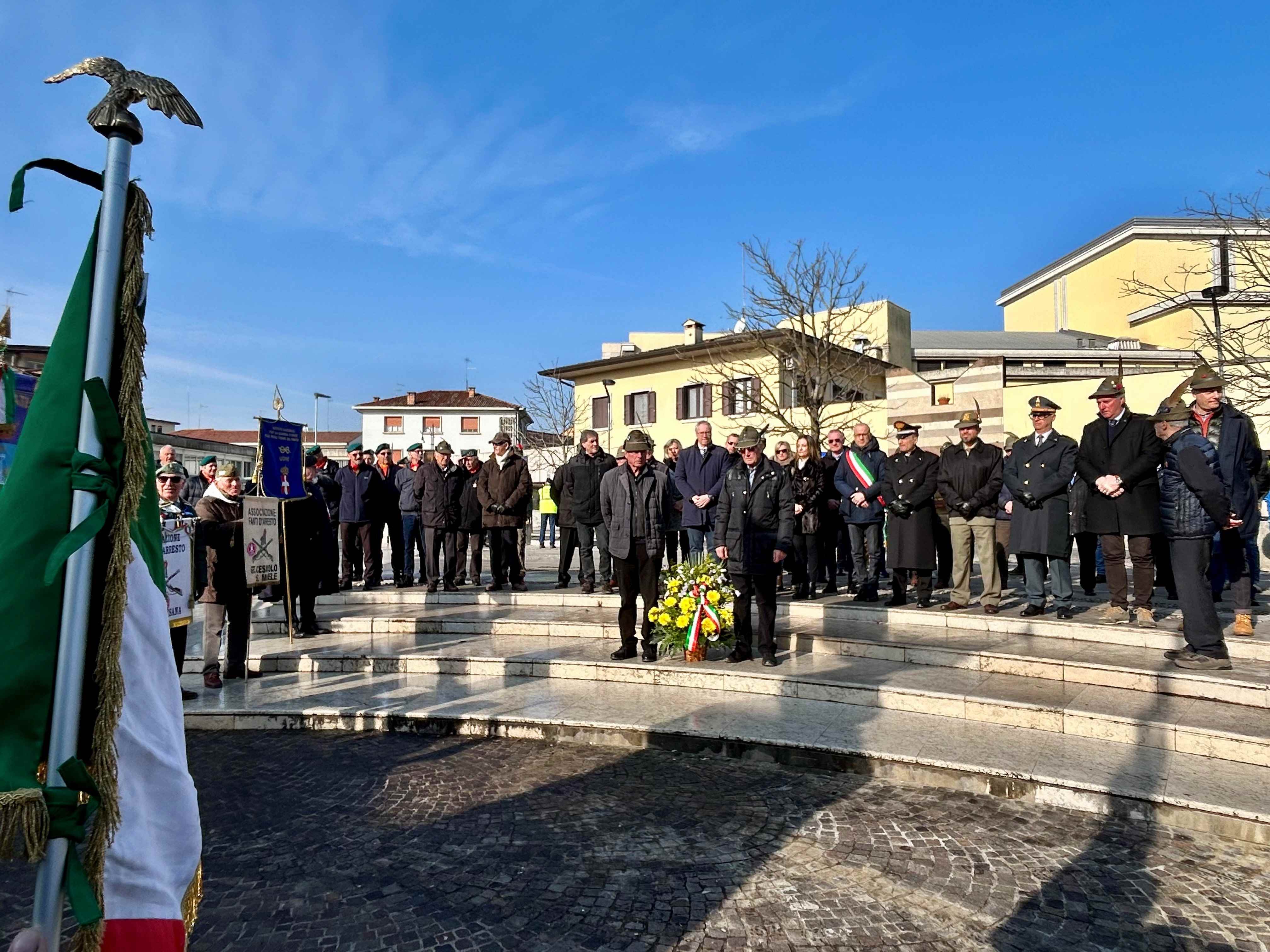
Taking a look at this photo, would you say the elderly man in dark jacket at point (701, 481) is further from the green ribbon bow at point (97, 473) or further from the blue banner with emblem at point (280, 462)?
the green ribbon bow at point (97, 473)

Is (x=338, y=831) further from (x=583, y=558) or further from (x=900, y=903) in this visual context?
(x=583, y=558)

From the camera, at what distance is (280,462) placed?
9.32m

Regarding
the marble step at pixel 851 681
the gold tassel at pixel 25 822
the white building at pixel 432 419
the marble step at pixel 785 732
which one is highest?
the white building at pixel 432 419

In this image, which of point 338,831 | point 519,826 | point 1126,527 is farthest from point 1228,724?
point 338,831

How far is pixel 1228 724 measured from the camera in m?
5.28

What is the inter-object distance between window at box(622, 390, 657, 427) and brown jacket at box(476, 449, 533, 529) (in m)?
25.4

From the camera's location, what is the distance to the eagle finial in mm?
1779

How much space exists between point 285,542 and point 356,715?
117 inches

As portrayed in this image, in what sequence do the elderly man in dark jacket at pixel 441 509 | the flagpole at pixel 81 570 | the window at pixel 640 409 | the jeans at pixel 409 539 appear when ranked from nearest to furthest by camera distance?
the flagpole at pixel 81 570 → the elderly man in dark jacket at pixel 441 509 → the jeans at pixel 409 539 → the window at pixel 640 409

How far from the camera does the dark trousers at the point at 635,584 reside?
8.03 meters

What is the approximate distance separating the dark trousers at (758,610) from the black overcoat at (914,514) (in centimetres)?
226

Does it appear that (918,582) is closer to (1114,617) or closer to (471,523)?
(1114,617)

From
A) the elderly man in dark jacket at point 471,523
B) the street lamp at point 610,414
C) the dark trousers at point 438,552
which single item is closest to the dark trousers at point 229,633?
the dark trousers at point 438,552

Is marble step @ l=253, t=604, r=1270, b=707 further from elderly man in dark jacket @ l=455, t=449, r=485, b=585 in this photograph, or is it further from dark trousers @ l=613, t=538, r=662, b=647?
elderly man in dark jacket @ l=455, t=449, r=485, b=585
